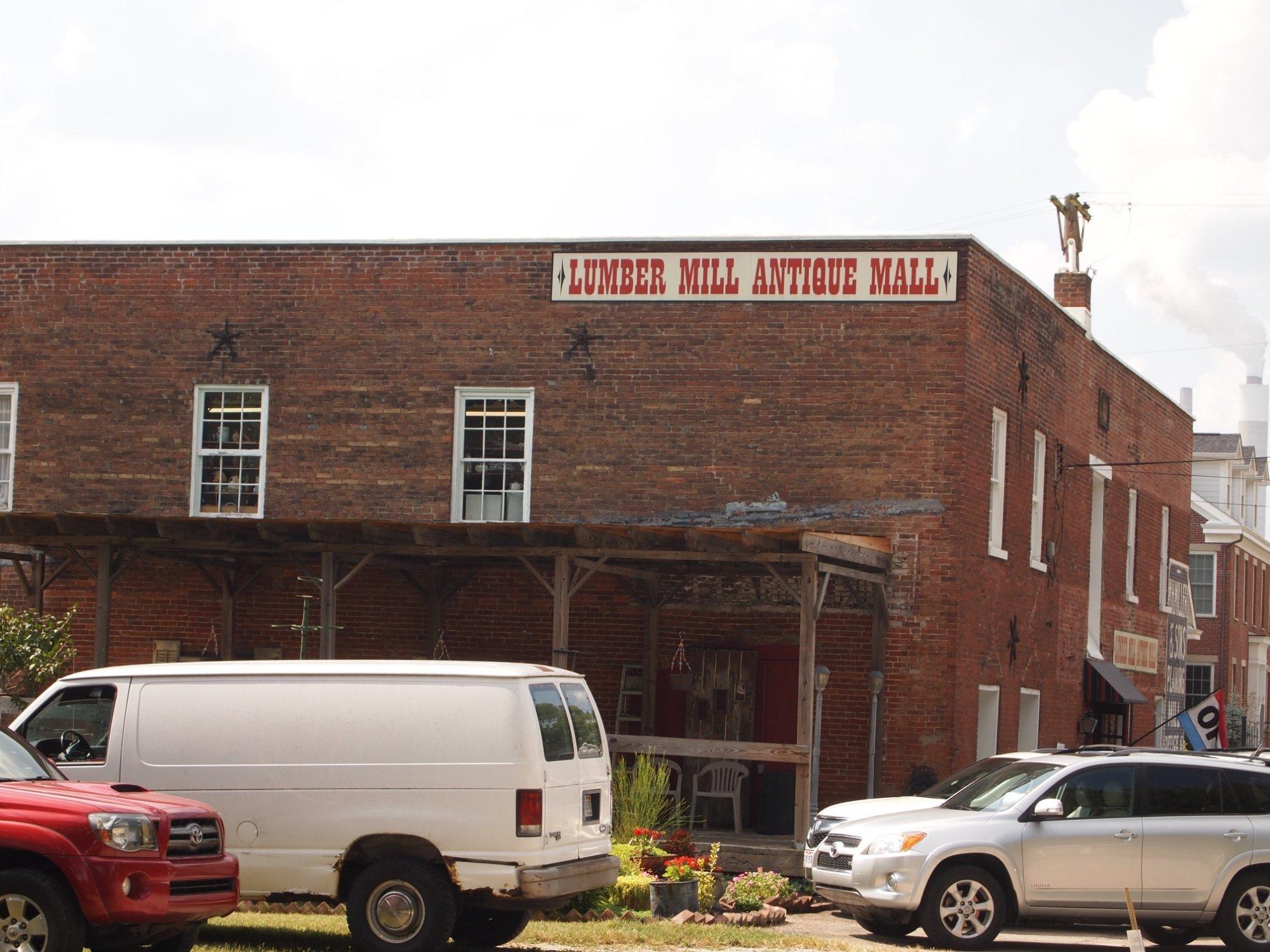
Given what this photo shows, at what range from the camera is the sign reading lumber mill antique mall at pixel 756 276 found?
2062 cm

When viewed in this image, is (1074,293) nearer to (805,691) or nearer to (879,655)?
(879,655)

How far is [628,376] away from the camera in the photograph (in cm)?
2130

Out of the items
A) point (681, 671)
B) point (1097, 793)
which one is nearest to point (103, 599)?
point (681, 671)

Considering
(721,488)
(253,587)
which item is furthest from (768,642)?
(253,587)

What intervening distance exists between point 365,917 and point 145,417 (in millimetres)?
12749

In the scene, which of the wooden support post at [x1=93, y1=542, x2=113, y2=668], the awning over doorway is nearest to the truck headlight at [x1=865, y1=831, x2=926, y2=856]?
the wooden support post at [x1=93, y1=542, x2=113, y2=668]

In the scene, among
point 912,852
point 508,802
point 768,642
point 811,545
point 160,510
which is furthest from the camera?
point 160,510

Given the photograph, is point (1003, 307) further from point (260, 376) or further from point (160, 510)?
point (160, 510)

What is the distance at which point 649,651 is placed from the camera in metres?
20.9

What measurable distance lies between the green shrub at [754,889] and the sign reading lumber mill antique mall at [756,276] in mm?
7735

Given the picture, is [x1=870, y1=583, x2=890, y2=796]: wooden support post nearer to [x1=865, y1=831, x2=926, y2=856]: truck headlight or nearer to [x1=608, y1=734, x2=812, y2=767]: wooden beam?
[x1=608, y1=734, x2=812, y2=767]: wooden beam

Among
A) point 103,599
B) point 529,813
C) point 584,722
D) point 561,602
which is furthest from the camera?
point 103,599

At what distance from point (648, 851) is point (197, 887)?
20.3 feet

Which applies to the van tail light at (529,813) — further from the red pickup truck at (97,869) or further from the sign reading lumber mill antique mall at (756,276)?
the sign reading lumber mill antique mall at (756,276)
